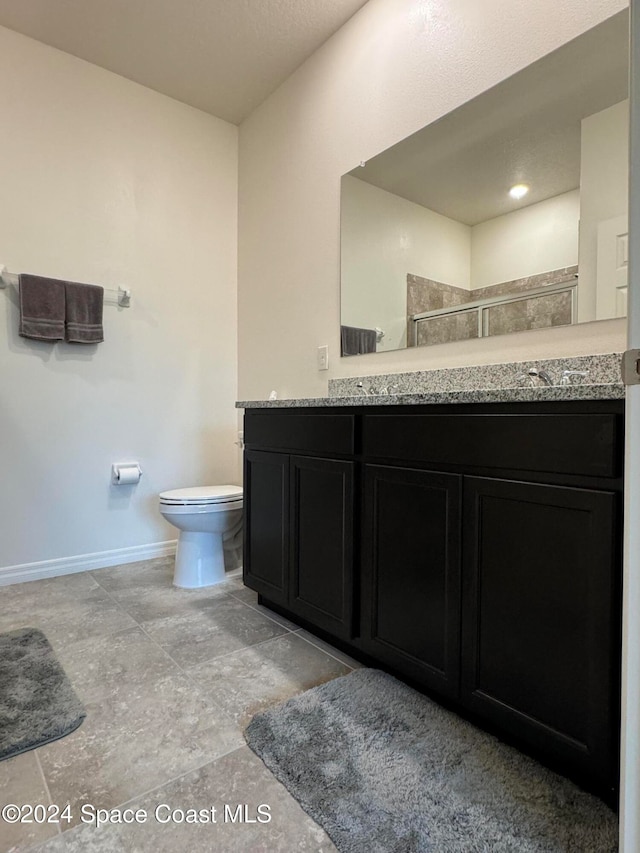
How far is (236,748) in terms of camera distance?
1119mm

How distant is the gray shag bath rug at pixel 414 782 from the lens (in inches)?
34.4

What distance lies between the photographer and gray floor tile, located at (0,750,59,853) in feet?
2.90

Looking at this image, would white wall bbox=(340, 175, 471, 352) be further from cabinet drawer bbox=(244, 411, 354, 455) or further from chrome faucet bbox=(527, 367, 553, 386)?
cabinet drawer bbox=(244, 411, 354, 455)

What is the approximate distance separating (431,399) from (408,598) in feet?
1.75

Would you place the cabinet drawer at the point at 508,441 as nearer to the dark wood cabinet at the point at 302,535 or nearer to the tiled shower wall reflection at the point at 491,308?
the dark wood cabinet at the point at 302,535

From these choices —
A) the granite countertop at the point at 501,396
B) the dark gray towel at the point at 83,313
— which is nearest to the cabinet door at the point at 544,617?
the granite countertop at the point at 501,396

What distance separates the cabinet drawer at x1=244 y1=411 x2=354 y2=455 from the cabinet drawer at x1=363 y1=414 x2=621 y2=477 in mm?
117

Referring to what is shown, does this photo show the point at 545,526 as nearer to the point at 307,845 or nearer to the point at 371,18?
the point at 307,845

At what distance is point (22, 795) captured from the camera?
986 millimetres

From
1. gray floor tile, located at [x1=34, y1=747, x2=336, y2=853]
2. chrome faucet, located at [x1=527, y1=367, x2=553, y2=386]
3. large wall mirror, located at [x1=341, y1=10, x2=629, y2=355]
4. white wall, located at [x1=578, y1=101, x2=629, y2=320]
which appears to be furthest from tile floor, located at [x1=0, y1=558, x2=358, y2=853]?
white wall, located at [x1=578, y1=101, x2=629, y2=320]

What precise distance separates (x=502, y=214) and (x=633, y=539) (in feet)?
4.56

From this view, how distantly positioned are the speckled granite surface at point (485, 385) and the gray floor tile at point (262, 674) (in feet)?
2.71

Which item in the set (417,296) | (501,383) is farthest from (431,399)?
(417,296)

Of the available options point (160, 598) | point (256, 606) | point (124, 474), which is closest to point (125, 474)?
point (124, 474)
